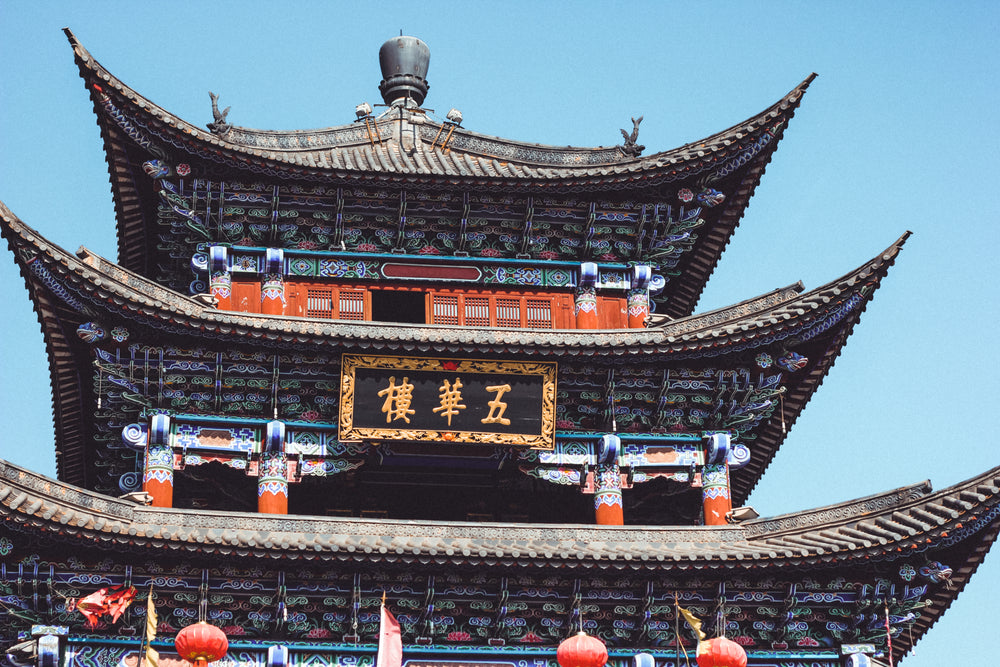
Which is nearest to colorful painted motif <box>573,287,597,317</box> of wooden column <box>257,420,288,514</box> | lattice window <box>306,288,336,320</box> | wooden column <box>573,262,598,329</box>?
wooden column <box>573,262,598,329</box>

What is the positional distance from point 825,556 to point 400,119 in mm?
11104

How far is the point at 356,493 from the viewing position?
24.2 m

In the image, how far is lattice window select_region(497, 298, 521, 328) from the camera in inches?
984

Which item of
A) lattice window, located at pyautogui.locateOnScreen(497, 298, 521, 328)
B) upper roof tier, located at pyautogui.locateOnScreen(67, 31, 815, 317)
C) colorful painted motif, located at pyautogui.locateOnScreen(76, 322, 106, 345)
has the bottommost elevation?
colorful painted motif, located at pyautogui.locateOnScreen(76, 322, 106, 345)

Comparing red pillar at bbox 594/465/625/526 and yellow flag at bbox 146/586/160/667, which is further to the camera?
red pillar at bbox 594/465/625/526

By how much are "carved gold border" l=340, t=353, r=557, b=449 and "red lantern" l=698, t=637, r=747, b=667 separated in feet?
15.4

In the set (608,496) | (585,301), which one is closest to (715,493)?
(608,496)

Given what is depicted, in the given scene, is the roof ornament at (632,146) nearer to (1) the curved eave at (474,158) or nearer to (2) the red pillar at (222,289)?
(1) the curved eave at (474,158)

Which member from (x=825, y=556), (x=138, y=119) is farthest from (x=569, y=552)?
(x=138, y=119)

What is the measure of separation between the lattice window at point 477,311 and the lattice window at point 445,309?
17 centimetres

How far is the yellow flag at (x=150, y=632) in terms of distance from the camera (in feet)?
61.2

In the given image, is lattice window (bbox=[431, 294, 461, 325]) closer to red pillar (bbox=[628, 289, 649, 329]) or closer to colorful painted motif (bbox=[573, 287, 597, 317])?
colorful painted motif (bbox=[573, 287, 597, 317])

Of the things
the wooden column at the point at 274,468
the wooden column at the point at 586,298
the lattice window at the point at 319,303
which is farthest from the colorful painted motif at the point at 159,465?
the wooden column at the point at 586,298

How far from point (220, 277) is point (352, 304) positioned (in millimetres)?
2031
